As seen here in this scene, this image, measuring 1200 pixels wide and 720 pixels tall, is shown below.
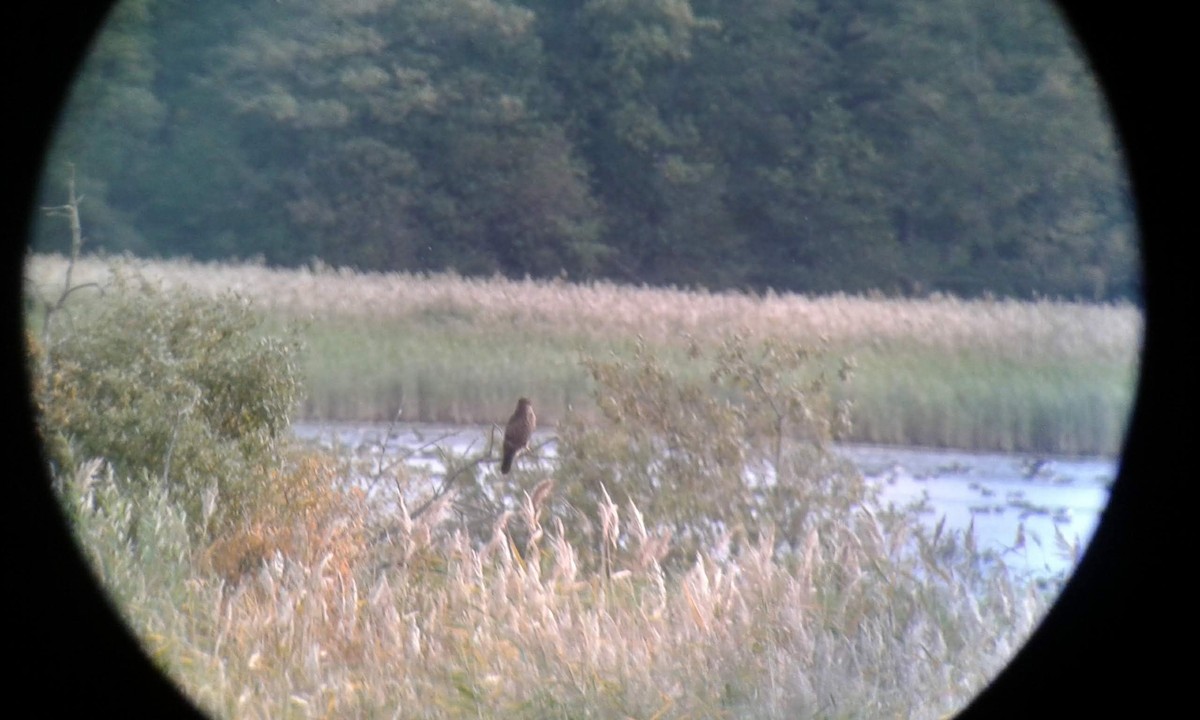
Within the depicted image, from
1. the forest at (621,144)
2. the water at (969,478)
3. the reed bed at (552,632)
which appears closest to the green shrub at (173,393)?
the reed bed at (552,632)

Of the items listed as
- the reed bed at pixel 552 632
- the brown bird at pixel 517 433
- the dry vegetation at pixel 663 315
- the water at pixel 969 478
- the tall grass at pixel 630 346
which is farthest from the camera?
the dry vegetation at pixel 663 315

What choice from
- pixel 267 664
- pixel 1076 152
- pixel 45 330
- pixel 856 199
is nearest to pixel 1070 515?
pixel 267 664

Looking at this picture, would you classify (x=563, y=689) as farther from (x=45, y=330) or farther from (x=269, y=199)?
(x=269, y=199)

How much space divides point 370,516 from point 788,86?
17.4 m

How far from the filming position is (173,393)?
18.5 ft

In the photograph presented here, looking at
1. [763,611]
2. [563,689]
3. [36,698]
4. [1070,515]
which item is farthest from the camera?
[1070,515]

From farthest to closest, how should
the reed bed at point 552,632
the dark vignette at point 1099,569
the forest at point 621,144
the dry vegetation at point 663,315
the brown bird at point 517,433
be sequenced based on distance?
the forest at point 621,144
the dry vegetation at point 663,315
the brown bird at point 517,433
the reed bed at point 552,632
the dark vignette at point 1099,569

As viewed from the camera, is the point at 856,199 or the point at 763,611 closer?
the point at 763,611

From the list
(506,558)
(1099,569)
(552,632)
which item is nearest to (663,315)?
(506,558)

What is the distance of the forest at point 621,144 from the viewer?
60.2 ft

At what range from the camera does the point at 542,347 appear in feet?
33.0

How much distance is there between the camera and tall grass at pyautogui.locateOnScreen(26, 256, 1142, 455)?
9172 mm

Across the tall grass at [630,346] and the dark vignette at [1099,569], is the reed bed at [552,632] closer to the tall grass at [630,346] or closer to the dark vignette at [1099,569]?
the dark vignette at [1099,569]

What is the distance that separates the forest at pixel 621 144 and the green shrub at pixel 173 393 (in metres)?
12.5
